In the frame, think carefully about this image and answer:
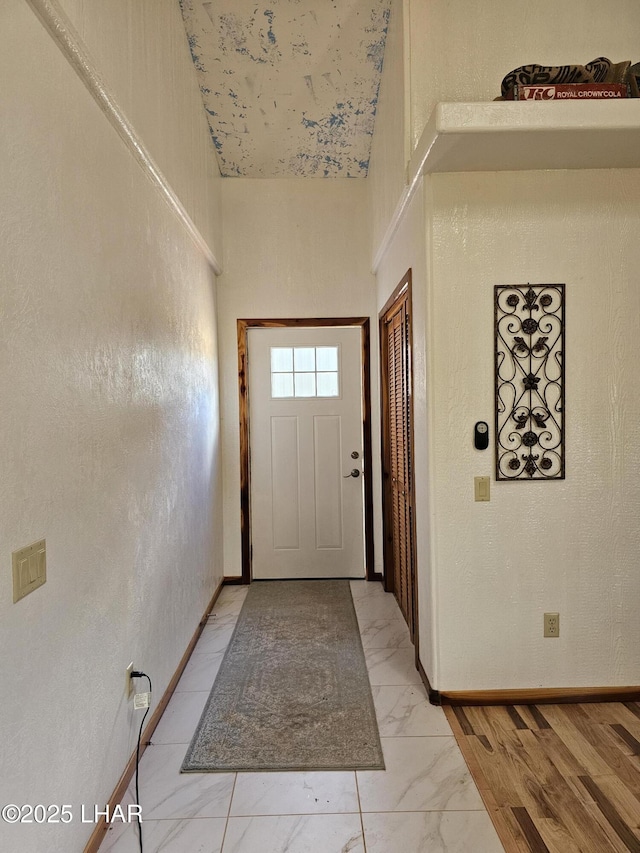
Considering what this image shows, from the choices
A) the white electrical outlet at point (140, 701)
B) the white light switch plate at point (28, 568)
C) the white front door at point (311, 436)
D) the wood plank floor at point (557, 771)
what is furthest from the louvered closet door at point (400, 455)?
the white light switch plate at point (28, 568)

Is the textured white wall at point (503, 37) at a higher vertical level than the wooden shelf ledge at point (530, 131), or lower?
higher

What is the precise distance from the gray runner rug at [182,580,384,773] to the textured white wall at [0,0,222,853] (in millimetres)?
337

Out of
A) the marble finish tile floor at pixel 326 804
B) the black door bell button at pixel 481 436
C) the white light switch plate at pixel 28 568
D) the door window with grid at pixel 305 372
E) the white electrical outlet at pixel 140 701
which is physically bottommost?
the marble finish tile floor at pixel 326 804

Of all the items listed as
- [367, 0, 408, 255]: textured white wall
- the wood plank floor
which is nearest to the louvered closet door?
[367, 0, 408, 255]: textured white wall

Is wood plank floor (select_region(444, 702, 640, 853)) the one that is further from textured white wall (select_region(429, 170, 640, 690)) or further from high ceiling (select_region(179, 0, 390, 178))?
high ceiling (select_region(179, 0, 390, 178))

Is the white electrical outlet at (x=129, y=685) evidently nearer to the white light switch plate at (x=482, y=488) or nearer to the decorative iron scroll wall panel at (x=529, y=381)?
the white light switch plate at (x=482, y=488)

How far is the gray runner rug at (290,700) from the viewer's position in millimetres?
2182

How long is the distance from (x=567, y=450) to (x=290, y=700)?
1.65 m

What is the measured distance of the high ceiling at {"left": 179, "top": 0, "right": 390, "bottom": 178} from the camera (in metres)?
2.97

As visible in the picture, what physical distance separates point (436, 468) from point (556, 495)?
0.53m

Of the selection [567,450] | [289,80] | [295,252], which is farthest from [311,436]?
[289,80]

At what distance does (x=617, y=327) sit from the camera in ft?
8.13

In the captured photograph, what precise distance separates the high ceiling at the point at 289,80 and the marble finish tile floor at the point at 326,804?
3.38 metres

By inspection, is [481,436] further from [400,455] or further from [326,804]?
[326,804]
